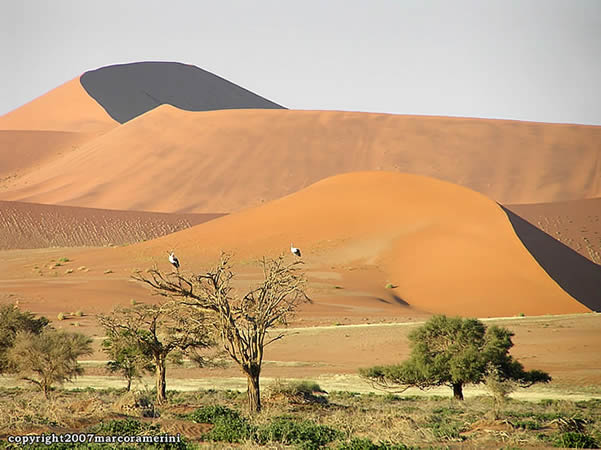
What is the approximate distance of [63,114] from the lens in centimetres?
14075

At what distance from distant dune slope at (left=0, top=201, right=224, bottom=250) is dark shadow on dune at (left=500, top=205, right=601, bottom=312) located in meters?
36.1

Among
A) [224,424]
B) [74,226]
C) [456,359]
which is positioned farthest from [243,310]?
[74,226]

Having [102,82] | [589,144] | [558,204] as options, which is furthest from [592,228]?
[102,82]

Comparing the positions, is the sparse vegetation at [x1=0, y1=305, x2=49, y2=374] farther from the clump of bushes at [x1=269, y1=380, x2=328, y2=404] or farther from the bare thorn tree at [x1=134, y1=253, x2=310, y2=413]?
the bare thorn tree at [x1=134, y1=253, x2=310, y2=413]

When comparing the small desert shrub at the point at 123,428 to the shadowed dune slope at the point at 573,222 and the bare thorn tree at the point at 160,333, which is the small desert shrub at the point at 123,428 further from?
the shadowed dune slope at the point at 573,222

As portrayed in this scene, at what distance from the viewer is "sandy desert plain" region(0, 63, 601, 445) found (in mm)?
34250

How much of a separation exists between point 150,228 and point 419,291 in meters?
38.0

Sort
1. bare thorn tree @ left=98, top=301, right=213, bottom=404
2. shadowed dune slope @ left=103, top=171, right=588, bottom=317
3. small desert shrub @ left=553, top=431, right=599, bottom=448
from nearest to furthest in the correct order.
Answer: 1. small desert shrub @ left=553, top=431, right=599, bottom=448
2. bare thorn tree @ left=98, top=301, right=213, bottom=404
3. shadowed dune slope @ left=103, top=171, right=588, bottom=317

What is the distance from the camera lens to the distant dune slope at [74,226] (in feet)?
238

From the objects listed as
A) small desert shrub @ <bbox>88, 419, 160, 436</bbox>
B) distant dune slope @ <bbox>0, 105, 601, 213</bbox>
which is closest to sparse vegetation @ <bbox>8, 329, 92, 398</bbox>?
small desert shrub @ <bbox>88, 419, 160, 436</bbox>

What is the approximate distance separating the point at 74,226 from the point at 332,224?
2921 centimetres

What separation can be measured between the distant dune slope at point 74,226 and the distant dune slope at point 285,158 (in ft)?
20.4

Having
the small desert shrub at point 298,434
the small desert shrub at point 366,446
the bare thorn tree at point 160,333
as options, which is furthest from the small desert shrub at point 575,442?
the bare thorn tree at point 160,333

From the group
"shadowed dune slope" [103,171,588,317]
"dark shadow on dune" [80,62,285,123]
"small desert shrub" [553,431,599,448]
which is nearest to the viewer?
"small desert shrub" [553,431,599,448]
